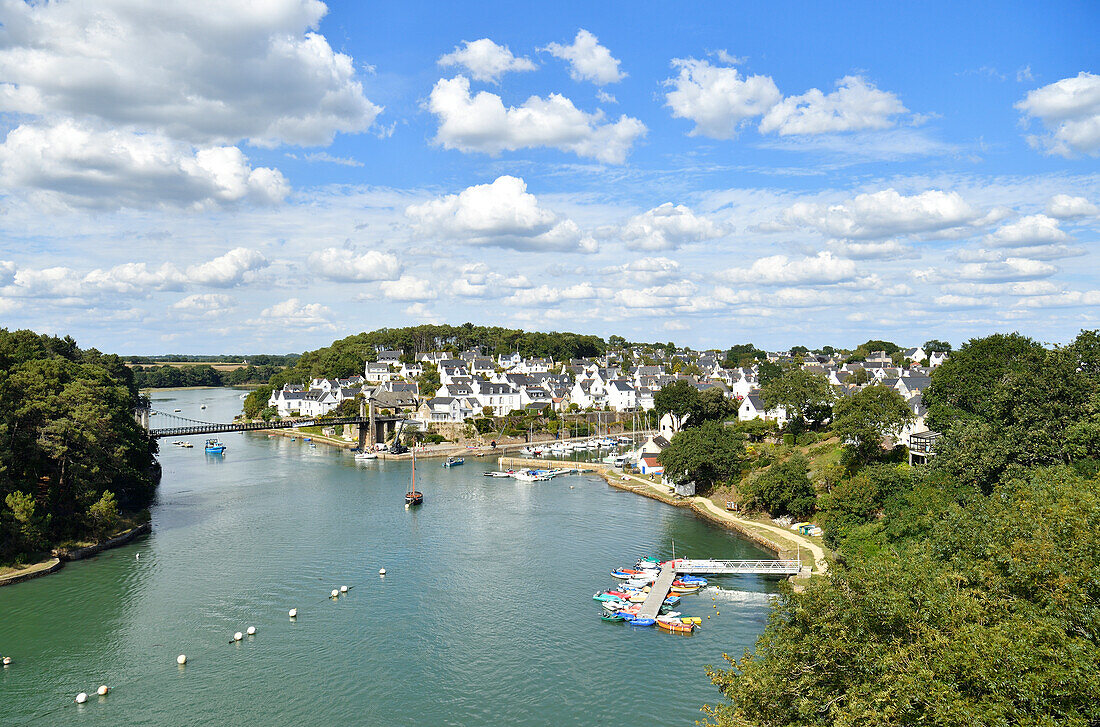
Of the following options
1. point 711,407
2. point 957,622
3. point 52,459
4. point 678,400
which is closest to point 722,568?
point 957,622

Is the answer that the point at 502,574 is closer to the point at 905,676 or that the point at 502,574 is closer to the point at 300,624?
the point at 300,624

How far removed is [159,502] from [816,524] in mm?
39374

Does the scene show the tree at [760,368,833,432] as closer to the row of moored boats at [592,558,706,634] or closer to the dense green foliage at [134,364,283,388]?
the row of moored boats at [592,558,706,634]

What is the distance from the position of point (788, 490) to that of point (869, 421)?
6.32m

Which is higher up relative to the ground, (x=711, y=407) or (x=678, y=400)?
(x=678, y=400)

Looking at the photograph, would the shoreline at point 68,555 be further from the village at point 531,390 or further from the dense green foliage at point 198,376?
the dense green foliage at point 198,376

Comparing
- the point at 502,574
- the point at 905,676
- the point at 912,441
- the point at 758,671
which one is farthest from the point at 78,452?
the point at 912,441

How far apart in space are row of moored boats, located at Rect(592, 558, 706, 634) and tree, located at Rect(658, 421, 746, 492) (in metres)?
13.2

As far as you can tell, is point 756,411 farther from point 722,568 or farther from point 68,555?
point 68,555

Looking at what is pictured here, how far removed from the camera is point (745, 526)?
3634 centimetres

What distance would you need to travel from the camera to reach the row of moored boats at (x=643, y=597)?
966 inches

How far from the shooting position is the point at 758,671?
13.5m

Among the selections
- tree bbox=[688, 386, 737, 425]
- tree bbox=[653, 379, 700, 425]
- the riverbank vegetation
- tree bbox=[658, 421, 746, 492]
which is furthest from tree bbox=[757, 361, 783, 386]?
the riverbank vegetation

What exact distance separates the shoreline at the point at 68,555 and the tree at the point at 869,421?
1464 inches
